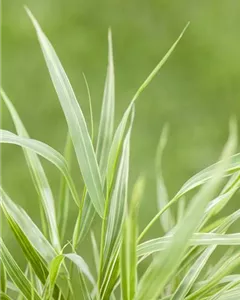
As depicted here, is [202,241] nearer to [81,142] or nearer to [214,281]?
[214,281]

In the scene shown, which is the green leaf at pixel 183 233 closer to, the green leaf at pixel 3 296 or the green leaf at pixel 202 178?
the green leaf at pixel 202 178

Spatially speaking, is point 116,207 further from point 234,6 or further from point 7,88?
point 234,6

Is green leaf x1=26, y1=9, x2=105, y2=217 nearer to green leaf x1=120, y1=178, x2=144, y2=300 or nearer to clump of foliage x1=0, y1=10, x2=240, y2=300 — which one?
clump of foliage x1=0, y1=10, x2=240, y2=300

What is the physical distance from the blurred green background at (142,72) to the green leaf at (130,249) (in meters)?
0.84

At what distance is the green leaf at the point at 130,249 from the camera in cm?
54

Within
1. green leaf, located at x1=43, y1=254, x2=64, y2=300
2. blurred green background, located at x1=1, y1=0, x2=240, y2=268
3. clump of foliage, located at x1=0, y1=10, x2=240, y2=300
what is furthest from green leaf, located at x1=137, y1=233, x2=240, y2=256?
blurred green background, located at x1=1, y1=0, x2=240, y2=268

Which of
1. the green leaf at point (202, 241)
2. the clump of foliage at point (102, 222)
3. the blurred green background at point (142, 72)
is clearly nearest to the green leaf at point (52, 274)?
the clump of foliage at point (102, 222)

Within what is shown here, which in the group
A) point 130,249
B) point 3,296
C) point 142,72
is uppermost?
point 142,72

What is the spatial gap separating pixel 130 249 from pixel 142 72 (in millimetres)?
1068

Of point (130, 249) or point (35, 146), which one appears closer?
point (130, 249)

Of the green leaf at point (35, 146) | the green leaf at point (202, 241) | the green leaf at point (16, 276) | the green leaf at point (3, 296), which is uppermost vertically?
the green leaf at point (35, 146)

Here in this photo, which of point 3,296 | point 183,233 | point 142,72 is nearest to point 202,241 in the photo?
point 183,233

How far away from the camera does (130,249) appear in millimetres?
573

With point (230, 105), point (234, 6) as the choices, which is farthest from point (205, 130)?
point (234, 6)
